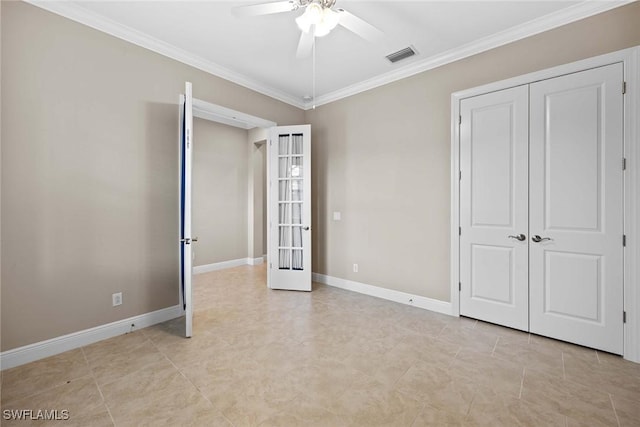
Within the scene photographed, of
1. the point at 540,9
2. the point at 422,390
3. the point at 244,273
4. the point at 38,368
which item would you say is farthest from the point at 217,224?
the point at 540,9

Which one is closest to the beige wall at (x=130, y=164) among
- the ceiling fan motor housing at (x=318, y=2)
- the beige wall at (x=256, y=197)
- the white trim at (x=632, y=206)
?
the white trim at (x=632, y=206)

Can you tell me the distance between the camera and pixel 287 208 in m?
4.30

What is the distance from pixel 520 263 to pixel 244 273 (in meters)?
4.35

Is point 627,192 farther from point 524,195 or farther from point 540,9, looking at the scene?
point 540,9

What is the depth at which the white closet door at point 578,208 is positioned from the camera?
233 centimetres

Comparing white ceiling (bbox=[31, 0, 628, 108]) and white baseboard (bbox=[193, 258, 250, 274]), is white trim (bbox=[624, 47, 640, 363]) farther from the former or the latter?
white baseboard (bbox=[193, 258, 250, 274])

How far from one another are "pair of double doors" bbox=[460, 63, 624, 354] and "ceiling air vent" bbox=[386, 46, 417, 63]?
0.83 metres

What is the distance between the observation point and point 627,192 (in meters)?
2.27

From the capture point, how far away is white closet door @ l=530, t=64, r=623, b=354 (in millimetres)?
2334

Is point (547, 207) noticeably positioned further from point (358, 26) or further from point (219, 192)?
point (219, 192)

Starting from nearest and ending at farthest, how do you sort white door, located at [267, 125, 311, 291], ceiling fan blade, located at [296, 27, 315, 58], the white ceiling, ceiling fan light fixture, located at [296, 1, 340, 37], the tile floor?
the tile floor
ceiling fan light fixture, located at [296, 1, 340, 37]
ceiling fan blade, located at [296, 27, 315, 58]
the white ceiling
white door, located at [267, 125, 311, 291]

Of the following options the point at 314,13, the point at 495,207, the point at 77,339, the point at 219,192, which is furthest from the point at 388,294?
the point at 219,192

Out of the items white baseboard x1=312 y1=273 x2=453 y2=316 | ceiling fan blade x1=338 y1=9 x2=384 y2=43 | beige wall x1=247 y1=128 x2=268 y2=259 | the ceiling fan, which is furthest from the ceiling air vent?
beige wall x1=247 y1=128 x2=268 y2=259

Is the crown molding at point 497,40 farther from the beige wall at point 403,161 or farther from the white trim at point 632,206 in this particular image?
the white trim at point 632,206
